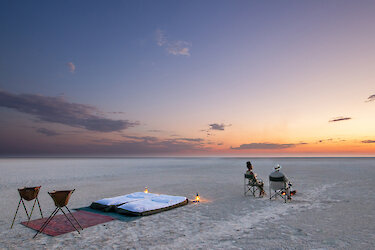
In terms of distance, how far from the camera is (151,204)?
9602mm

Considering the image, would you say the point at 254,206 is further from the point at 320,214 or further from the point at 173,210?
the point at 173,210

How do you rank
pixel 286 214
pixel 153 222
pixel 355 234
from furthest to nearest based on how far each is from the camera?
pixel 286 214
pixel 153 222
pixel 355 234

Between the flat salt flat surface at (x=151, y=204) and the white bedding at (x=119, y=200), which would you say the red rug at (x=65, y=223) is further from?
the flat salt flat surface at (x=151, y=204)

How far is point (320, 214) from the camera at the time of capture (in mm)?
8914

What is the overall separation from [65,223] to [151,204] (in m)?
3.14

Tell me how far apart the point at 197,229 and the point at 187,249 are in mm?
1565

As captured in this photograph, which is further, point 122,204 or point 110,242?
point 122,204

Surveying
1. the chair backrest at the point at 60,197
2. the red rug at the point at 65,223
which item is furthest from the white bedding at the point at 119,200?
the chair backrest at the point at 60,197

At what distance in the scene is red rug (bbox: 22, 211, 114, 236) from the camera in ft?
23.2

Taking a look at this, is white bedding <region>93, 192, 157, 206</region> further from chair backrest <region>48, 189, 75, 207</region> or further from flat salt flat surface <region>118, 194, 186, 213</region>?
chair backrest <region>48, 189, 75, 207</region>

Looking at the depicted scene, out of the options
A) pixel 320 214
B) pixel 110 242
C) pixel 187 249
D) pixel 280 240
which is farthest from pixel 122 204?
pixel 320 214

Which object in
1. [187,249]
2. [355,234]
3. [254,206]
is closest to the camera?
[187,249]

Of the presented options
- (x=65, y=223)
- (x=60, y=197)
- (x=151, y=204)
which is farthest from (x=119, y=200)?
(x=60, y=197)

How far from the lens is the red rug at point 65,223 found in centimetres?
707
